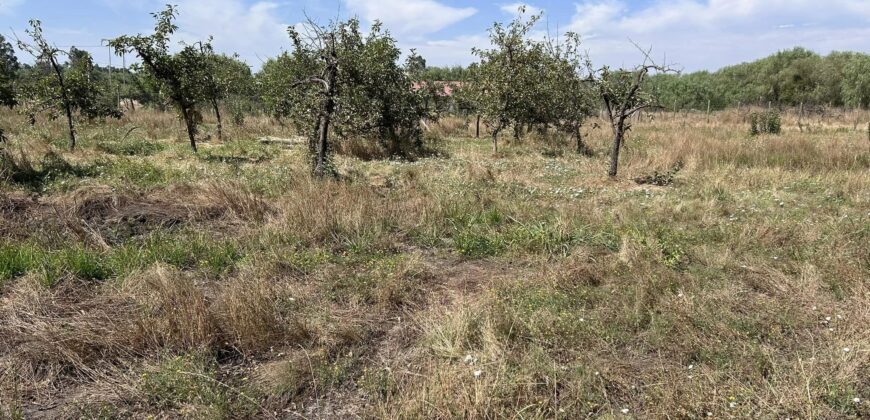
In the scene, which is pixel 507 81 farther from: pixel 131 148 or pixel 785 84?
pixel 785 84

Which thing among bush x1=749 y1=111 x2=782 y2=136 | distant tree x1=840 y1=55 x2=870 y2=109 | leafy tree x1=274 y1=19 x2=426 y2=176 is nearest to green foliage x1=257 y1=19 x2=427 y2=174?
leafy tree x1=274 y1=19 x2=426 y2=176

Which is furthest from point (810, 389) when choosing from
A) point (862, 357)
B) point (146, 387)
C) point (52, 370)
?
point (52, 370)

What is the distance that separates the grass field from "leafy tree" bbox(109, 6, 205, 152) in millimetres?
3414

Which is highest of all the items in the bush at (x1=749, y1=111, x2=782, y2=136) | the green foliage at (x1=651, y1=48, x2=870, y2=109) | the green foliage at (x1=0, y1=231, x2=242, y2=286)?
the green foliage at (x1=651, y1=48, x2=870, y2=109)

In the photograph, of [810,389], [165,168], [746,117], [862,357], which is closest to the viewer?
[810,389]

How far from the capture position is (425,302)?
400 cm

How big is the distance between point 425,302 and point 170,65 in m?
8.72

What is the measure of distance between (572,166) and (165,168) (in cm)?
771

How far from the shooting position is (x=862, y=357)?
9.93 ft

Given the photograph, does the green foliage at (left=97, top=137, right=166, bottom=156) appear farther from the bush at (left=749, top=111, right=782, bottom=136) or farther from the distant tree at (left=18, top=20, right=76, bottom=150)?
the bush at (left=749, top=111, right=782, bottom=136)

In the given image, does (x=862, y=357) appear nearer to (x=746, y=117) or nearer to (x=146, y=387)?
(x=146, y=387)

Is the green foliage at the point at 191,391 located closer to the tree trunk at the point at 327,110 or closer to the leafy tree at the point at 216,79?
the tree trunk at the point at 327,110

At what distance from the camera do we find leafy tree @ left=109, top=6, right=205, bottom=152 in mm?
9742

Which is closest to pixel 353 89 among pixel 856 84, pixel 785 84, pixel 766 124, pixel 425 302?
pixel 425 302
